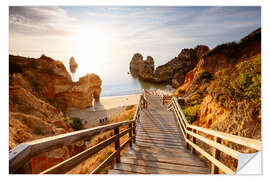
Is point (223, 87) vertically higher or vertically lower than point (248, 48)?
lower

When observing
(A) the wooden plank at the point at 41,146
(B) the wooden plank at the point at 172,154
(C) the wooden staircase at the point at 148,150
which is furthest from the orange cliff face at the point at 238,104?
(A) the wooden plank at the point at 41,146

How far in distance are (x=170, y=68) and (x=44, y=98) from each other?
29221 millimetres

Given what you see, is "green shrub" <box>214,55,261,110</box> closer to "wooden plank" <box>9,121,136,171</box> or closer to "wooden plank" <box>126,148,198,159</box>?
"wooden plank" <box>126,148,198,159</box>

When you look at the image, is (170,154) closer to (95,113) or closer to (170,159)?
(170,159)

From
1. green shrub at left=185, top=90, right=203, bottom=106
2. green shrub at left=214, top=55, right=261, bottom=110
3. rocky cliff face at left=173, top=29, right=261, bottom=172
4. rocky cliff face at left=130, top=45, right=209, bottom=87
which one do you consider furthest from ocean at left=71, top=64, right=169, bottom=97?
green shrub at left=214, top=55, right=261, bottom=110

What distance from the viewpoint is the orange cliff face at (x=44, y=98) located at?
4338mm

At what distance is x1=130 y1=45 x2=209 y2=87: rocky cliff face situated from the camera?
2484cm

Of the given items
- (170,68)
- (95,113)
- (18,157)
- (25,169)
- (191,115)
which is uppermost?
(170,68)

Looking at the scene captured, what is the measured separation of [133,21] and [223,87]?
13.1ft

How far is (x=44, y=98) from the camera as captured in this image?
45.0 ft

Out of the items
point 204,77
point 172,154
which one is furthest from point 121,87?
point 172,154

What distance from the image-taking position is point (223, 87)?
4.66 meters
